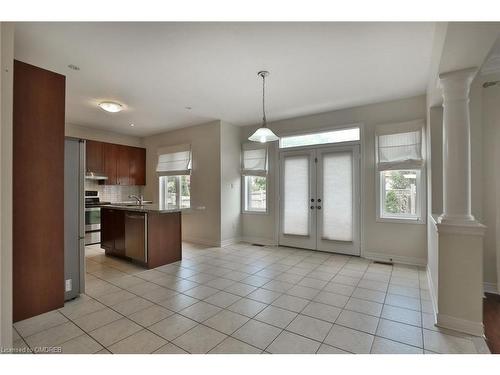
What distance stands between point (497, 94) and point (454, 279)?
2.58 meters

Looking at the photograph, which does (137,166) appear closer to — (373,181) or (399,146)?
(373,181)

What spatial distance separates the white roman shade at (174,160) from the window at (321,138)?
7.71 ft

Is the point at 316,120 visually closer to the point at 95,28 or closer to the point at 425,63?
the point at 425,63

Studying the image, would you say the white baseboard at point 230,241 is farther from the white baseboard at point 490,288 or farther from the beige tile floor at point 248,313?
the white baseboard at point 490,288

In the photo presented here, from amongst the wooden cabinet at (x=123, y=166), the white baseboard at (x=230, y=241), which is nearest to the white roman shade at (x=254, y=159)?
the white baseboard at (x=230, y=241)

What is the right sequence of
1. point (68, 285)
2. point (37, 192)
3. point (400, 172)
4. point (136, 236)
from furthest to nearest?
point (400, 172)
point (136, 236)
point (68, 285)
point (37, 192)

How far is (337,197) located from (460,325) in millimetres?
2721

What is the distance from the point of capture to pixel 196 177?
18.9 feet

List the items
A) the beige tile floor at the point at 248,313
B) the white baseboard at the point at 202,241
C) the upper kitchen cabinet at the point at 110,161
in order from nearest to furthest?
the beige tile floor at the point at 248,313 < the white baseboard at the point at 202,241 < the upper kitchen cabinet at the point at 110,161

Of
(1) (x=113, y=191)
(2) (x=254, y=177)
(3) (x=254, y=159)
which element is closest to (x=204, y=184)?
(2) (x=254, y=177)

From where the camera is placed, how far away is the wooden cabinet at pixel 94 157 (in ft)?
18.7

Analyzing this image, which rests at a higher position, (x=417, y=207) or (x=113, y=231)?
(x=417, y=207)

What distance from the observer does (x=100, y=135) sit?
6188 millimetres

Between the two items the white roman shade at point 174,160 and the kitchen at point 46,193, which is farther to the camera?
the white roman shade at point 174,160
